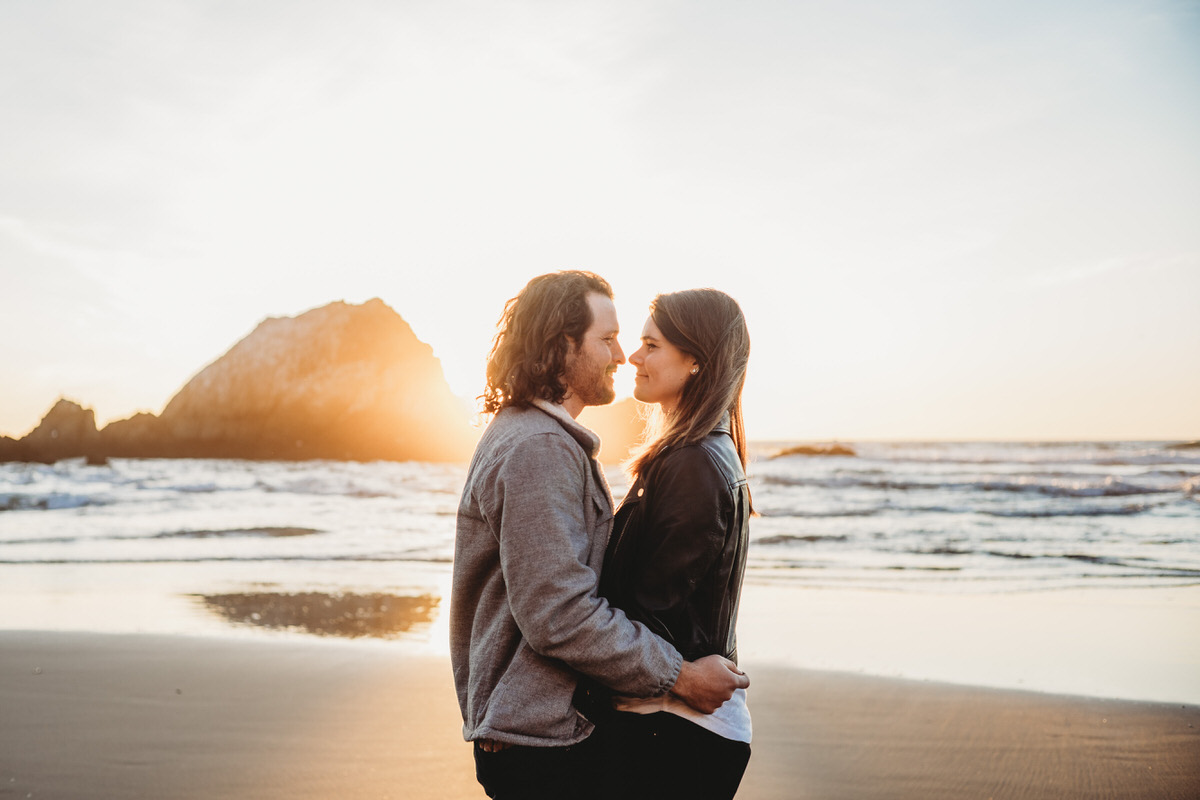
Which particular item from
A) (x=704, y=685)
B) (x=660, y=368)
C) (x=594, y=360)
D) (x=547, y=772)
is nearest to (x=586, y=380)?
(x=594, y=360)

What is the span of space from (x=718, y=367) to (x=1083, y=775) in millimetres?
3603

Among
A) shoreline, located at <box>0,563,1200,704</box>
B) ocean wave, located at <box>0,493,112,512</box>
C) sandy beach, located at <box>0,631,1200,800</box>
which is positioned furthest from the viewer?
ocean wave, located at <box>0,493,112,512</box>

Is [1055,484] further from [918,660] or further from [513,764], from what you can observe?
[513,764]

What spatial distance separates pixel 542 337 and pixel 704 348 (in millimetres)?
498

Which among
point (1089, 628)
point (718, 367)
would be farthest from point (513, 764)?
point (1089, 628)

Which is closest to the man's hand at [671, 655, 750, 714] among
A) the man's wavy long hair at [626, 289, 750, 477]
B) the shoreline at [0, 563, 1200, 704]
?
the man's wavy long hair at [626, 289, 750, 477]

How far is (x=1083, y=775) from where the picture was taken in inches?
176

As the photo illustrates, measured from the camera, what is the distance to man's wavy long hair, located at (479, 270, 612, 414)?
2256 millimetres

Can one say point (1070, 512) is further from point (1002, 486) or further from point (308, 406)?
point (308, 406)

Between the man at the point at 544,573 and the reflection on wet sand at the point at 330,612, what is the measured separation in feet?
18.6

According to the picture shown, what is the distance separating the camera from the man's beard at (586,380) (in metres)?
2.31

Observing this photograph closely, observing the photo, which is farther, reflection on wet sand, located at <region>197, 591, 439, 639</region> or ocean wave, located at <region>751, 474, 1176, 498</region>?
ocean wave, located at <region>751, 474, 1176, 498</region>

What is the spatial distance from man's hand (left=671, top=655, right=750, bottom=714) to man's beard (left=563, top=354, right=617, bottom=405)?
2.42 feet

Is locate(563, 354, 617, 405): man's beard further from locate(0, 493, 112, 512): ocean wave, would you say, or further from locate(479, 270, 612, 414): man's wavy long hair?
locate(0, 493, 112, 512): ocean wave
